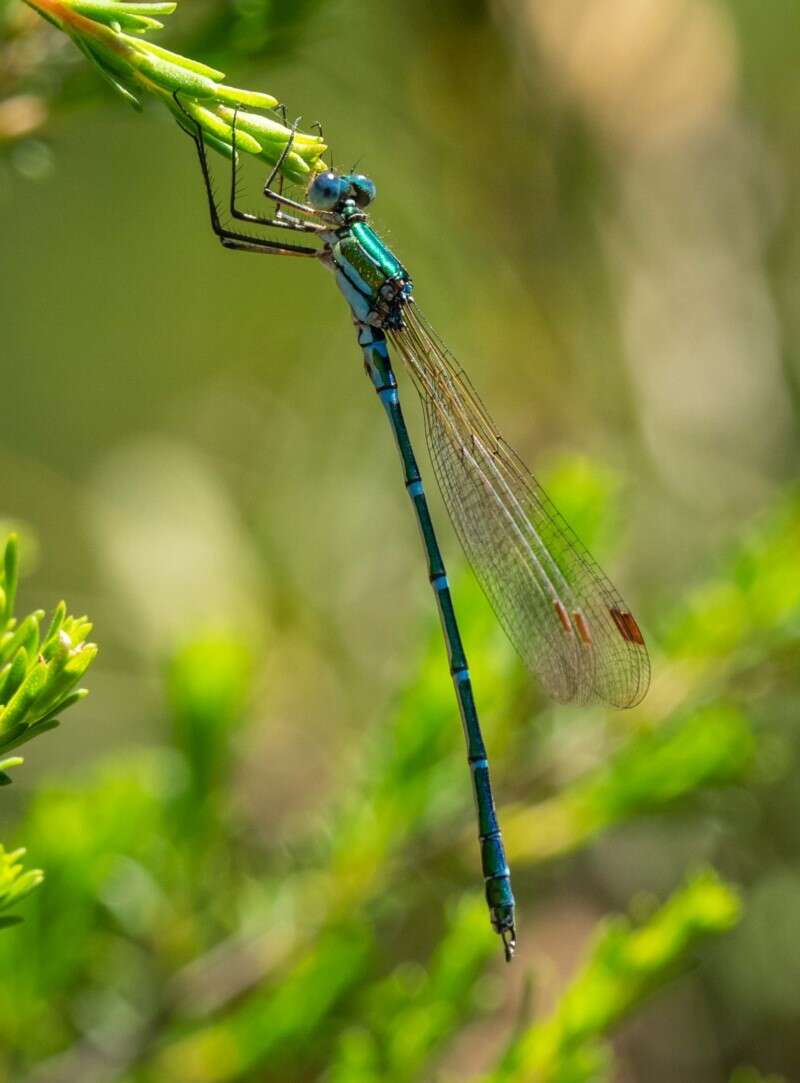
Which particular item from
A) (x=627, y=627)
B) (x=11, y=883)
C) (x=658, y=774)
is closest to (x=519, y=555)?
(x=627, y=627)

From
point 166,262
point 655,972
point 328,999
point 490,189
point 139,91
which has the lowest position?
point 655,972

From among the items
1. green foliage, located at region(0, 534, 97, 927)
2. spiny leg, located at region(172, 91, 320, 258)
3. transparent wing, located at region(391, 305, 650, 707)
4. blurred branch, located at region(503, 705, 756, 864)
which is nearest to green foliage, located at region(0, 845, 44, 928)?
green foliage, located at region(0, 534, 97, 927)

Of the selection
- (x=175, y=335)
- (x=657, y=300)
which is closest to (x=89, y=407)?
(x=175, y=335)

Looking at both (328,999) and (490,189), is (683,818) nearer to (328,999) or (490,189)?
(328,999)

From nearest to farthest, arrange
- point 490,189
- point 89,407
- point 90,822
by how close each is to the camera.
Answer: point 90,822
point 490,189
point 89,407

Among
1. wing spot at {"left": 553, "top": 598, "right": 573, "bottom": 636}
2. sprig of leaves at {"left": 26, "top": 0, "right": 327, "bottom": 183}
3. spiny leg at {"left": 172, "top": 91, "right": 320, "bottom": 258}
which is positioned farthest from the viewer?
wing spot at {"left": 553, "top": 598, "right": 573, "bottom": 636}

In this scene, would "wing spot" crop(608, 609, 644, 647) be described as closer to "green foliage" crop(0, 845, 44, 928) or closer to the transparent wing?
the transparent wing

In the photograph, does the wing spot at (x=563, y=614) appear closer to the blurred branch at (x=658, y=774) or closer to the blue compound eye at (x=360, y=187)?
the blurred branch at (x=658, y=774)
